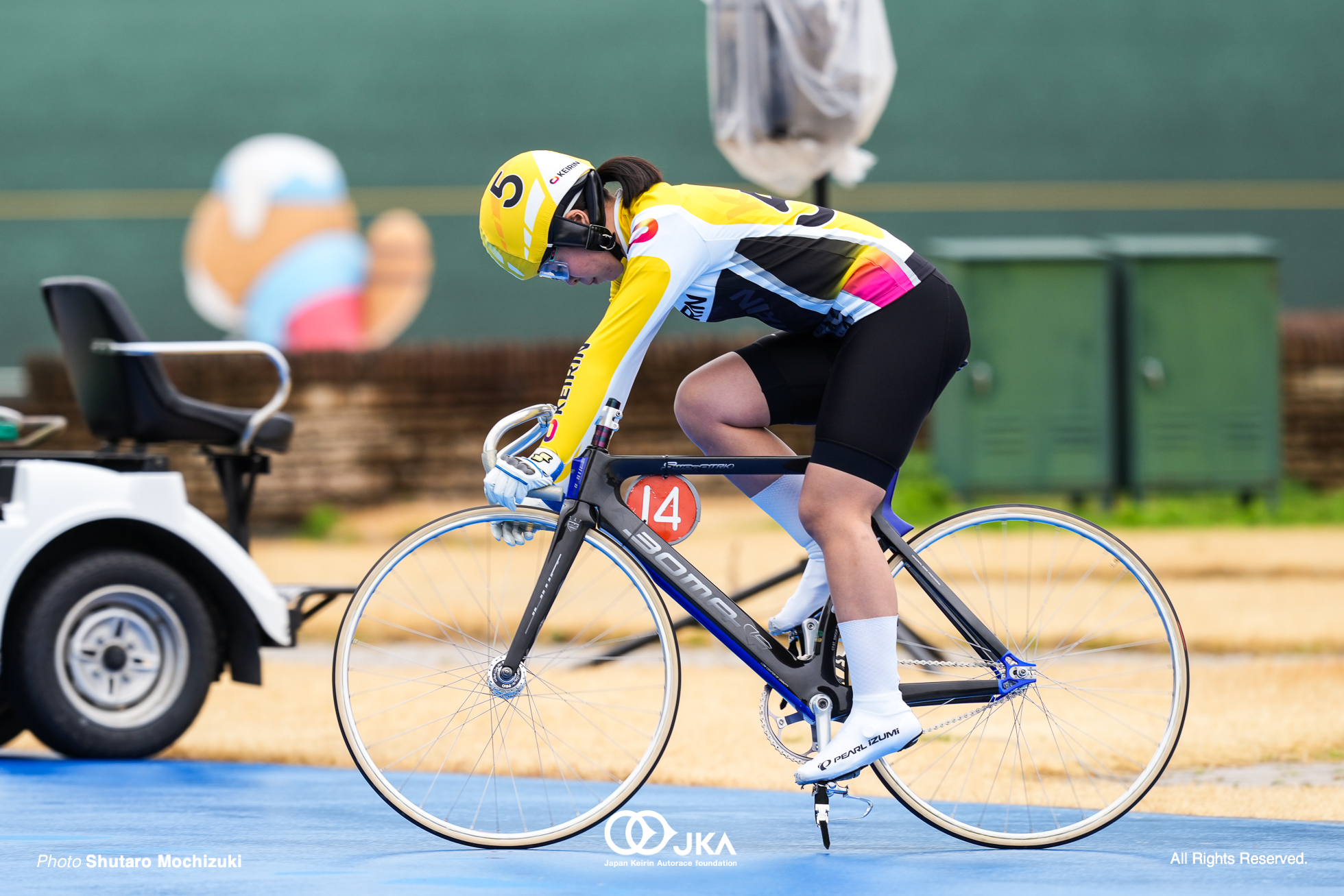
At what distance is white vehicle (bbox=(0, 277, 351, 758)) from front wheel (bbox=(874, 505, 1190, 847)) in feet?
6.43

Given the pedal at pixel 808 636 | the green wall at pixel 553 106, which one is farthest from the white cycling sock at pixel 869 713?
the green wall at pixel 553 106

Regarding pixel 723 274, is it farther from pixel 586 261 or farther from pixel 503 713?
pixel 503 713

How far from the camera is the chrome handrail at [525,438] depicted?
3312mm

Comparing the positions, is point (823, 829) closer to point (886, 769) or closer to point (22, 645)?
point (886, 769)

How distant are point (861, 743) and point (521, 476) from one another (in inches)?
36.6

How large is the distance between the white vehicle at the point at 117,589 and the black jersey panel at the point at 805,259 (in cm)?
193

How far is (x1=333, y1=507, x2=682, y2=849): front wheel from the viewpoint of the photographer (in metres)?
3.33

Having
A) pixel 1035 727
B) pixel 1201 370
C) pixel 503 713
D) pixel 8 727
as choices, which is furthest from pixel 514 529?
pixel 1201 370

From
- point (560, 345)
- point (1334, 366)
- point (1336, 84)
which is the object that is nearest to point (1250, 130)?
point (1336, 84)

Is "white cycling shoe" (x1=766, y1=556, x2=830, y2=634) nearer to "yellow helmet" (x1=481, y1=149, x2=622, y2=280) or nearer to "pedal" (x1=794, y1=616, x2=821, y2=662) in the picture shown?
"pedal" (x1=794, y1=616, x2=821, y2=662)

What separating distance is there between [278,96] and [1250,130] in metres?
9.08

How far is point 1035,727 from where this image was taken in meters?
4.12

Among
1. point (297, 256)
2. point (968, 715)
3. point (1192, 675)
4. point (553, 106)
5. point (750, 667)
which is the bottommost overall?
point (1192, 675)

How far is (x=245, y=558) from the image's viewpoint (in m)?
4.68
